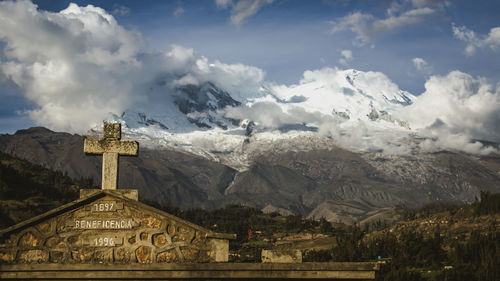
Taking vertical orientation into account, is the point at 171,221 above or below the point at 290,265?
above

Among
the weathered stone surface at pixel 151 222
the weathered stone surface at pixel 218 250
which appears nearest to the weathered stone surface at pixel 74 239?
the weathered stone surface at pixel 151 222

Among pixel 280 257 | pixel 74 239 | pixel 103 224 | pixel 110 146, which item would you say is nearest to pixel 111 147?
pixel 110 146

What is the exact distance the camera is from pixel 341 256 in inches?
5413

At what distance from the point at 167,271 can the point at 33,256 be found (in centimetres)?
336

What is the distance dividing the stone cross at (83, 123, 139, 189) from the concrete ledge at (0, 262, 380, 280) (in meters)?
3.15

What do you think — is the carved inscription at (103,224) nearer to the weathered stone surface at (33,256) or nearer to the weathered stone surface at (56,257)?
the weathered stone surface at (56,257)

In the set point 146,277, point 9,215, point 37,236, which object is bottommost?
point 146,277


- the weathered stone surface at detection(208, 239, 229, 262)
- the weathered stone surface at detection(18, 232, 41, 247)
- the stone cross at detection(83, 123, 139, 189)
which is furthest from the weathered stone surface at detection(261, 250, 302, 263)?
the weathered stone surface at detection(18, 232, 41, 247)

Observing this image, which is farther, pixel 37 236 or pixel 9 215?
pixel 9 215

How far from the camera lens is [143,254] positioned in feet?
47.5

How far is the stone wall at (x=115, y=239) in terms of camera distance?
562 inches

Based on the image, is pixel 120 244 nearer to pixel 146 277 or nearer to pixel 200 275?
pixel 146 277

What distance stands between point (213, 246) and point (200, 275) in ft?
3.27

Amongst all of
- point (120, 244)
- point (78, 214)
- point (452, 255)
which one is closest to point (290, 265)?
point (120, 244)
